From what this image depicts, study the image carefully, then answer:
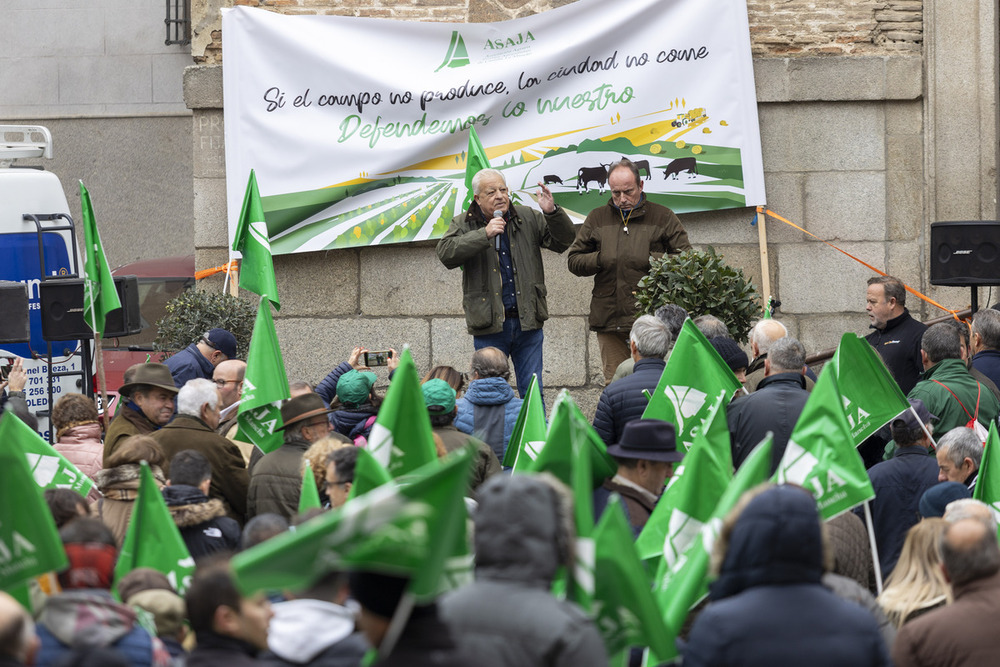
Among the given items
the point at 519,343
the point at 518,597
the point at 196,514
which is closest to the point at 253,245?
the point at 519,343

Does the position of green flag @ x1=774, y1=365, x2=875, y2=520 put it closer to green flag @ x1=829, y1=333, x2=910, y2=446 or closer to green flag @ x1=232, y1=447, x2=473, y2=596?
green flag @ x1=829, y1=333, x2=910, y2=446

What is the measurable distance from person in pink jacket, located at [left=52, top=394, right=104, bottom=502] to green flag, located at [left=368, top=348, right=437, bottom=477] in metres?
2.61

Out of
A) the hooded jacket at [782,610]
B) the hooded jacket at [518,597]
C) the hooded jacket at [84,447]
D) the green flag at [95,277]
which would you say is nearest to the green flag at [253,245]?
the green flag at [95,277]

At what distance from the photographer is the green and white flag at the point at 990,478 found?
526 centimetres

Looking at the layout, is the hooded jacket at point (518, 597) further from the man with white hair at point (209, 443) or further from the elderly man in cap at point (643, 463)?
the man with white hair at point (209, 443)

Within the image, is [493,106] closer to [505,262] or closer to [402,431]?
[505,262]

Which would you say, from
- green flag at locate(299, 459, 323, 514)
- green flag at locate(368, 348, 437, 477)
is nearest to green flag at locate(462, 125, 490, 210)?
green flag at locate(299, 459, 323, 514)

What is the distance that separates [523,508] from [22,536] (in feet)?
4.63

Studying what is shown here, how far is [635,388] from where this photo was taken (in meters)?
6.46

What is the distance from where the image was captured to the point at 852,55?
34.9 feet

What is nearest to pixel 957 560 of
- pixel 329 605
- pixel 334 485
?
pixel 329 605

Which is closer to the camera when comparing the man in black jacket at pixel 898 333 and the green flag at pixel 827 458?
the green flag at pixel 827 458

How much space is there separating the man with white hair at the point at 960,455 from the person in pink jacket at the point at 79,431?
12.8ft

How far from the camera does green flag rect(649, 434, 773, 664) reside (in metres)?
3.75
